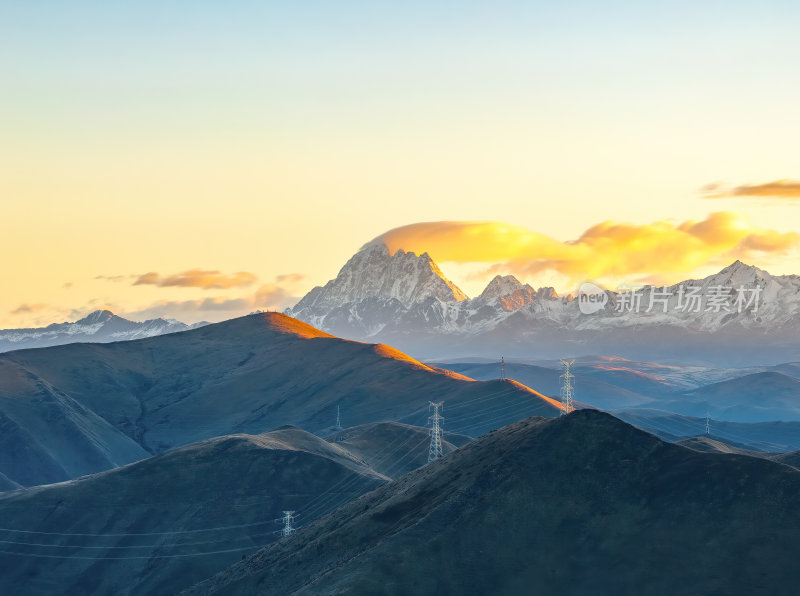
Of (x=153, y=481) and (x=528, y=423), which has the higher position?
(x=528, y=423)

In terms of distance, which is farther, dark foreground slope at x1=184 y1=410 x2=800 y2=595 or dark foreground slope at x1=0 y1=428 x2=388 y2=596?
dark foreground slope at x1=0 y1=428 x2=388 y2=596

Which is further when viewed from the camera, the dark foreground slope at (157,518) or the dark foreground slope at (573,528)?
the dark foreground slope at (157,518)

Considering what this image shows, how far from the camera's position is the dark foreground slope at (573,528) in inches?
3883

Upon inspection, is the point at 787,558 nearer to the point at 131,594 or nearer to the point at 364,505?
the point at 364,505

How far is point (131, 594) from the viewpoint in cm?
16188

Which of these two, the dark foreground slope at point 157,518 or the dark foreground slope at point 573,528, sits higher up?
the dark foreground slope at point 573,528

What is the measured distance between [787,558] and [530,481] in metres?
29.4

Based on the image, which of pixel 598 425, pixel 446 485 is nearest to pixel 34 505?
pixel 446 485

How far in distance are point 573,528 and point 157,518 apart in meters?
96.3

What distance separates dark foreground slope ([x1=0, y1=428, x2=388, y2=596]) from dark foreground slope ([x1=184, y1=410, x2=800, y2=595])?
1867 inches

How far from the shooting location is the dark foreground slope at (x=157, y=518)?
6634 inches

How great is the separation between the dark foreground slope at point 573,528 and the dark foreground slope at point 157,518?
47.4 meters

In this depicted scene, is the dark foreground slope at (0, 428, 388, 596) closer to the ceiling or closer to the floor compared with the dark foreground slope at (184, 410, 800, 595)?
closer to the floor

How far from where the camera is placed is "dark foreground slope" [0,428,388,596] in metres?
168
